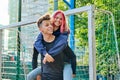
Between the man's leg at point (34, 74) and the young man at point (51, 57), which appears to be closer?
→ the young man at point (51, 57)

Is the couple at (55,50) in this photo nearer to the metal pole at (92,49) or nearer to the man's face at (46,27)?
the man's face at (46,27)

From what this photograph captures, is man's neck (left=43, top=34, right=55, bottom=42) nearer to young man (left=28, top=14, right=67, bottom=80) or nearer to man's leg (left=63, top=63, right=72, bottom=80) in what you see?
young man (left=28, top=14, right=67, bottom=80)

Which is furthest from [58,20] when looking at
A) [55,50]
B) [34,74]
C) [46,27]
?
[34,74]

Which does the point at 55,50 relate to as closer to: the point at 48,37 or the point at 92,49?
the point at 48,37

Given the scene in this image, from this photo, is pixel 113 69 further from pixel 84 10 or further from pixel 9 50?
pixel 9 50

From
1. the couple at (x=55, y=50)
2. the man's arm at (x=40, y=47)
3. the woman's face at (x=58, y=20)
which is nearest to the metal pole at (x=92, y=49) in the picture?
the couple at (x=55, y=50)

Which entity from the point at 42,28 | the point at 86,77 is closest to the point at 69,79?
the point at 42,28

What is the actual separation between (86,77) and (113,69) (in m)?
0.48

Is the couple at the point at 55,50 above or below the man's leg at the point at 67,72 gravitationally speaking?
above

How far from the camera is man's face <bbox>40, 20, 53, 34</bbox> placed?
2.55 meters

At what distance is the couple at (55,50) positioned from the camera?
251 cm

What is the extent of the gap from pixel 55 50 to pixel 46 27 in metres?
0.21

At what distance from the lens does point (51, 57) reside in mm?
2504

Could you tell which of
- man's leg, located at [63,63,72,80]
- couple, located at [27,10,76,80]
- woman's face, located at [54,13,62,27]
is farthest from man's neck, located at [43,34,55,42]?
man's leg, located at [63,63,72,80]
